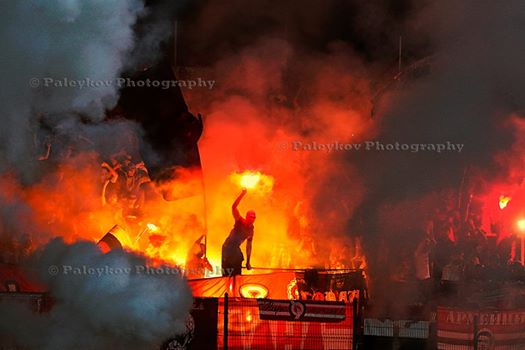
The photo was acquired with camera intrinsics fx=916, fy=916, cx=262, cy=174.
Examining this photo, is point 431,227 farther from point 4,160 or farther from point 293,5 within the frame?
point 4,160

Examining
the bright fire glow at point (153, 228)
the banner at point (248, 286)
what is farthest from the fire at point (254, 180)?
the banner at point (248, 286)

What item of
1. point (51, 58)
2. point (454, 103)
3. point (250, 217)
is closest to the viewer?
point (51, 58)

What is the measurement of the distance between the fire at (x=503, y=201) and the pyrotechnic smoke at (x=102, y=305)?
7.43 meters

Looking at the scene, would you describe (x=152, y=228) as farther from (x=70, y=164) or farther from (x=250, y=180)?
(x=70, y=164)

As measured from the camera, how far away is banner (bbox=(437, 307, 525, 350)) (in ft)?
33.4

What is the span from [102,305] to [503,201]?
27.3 ft

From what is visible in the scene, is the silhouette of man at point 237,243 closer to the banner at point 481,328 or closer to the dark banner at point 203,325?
the dark banner at point 203,325

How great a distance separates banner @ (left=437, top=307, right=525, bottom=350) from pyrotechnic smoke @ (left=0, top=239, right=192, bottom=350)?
298 cm

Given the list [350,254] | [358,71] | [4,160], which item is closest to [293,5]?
[358,71]

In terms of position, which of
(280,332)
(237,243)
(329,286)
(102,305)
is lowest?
(280,332)

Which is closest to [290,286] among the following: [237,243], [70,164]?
[237,243]

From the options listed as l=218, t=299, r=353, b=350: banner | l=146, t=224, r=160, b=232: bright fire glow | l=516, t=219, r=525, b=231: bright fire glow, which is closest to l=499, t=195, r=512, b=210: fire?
l=516, t=219, r=525, b=231: bright fire glow

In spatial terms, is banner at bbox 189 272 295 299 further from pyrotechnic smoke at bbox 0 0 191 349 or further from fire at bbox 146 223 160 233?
fire at bbox 146 223 160 233

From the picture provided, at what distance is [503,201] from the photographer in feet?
49.9
